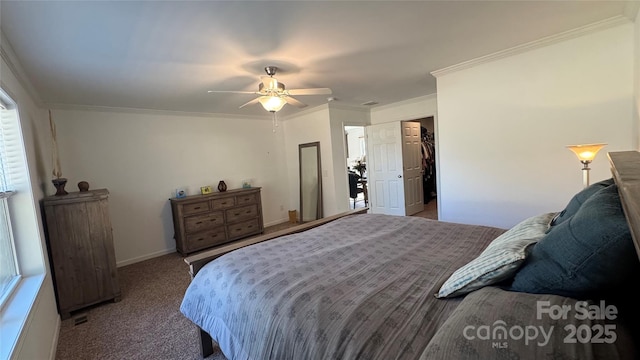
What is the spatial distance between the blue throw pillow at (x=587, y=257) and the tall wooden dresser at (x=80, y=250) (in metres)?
3.59

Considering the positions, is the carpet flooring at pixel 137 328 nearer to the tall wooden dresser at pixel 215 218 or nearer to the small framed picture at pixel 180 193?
the tall wooden dresser at pixel 215 218

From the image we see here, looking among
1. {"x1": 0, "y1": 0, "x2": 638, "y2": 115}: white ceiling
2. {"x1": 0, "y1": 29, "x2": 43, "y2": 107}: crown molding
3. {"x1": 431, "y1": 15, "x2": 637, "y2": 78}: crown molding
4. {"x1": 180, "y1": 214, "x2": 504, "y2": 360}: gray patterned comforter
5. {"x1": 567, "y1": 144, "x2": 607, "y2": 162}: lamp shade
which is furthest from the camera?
{"x1": 431, "y1": 15, "x2": 637, "y2": 78}: crown molding

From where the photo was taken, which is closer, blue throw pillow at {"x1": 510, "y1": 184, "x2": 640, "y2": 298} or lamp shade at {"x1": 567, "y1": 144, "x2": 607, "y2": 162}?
blue throw pillow at {"x1": 510, "y1": 184, "x2": 640, "y2": 298}

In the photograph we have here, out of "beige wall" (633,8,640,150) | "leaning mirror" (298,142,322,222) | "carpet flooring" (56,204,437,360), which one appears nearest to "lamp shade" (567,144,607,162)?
"beige wall" (633,8,640,150)

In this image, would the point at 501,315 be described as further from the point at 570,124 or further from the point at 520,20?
the point at 570,124

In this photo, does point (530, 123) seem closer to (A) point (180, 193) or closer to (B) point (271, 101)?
(B) point (271, 101)

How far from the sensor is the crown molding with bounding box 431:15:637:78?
236 centimetres

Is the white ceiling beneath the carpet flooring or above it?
above

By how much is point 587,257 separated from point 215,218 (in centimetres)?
456

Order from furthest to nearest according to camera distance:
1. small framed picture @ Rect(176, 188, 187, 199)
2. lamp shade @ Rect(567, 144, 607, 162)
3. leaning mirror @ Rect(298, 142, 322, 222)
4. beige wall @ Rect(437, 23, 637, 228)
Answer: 1. leaning mirror @ Rect(298, 142, 322, 222)
2. small framed picture @ Rect(176, 188, 187, 199)
3. beige wall @ Rect(437, 23, 637, 228)
4. lamp shade @ Rect(567, 144, 607, 162)

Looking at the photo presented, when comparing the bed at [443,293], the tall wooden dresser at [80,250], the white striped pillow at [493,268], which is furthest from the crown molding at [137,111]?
the white striped pillow at [493,268]

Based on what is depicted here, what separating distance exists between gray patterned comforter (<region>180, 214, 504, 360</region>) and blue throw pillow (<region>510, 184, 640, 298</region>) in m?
0.34

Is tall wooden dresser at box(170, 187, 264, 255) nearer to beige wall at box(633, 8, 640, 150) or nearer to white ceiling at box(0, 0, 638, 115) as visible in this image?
white ceiling at box(0, 0, 638, 115)

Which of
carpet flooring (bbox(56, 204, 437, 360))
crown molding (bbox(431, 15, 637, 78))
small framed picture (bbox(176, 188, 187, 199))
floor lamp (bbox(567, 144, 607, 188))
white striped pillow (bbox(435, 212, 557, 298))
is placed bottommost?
carpet flooring (bbox(56, 204, 437, 360))
